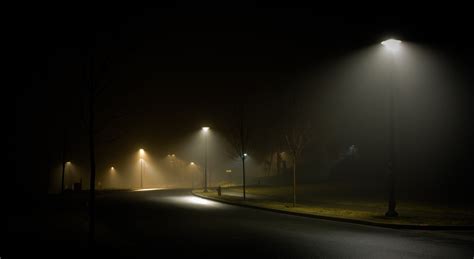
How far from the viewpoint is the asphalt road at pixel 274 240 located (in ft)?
36.9

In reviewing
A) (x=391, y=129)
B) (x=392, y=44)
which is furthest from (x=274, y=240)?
(x=392, y=44)

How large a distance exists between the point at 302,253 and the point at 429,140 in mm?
Result: 38422

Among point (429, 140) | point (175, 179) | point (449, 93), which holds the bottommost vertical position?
point (175, 179)

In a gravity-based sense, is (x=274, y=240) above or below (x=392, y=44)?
below

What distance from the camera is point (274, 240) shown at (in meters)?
13.5

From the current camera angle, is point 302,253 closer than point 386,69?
Yes

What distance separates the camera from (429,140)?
4500 cm

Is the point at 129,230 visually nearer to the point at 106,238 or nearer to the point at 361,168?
the point at 106,238

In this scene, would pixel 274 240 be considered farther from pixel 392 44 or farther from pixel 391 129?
pixel 392 44

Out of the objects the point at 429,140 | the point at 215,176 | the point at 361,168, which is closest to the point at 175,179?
the point at 215,176

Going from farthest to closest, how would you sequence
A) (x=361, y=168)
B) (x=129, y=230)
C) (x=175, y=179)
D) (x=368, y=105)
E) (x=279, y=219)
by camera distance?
(x=175, y=179), (x=361, y=168), (x=368, y=105), (x=279, y=219), (x=129, y=230)

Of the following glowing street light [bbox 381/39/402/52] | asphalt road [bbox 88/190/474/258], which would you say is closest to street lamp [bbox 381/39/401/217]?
glowing street light [bbox 381/39/402/52]

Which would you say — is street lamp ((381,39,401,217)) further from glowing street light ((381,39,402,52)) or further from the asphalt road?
the asphalt road

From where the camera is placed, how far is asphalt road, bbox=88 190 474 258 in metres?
11.2
